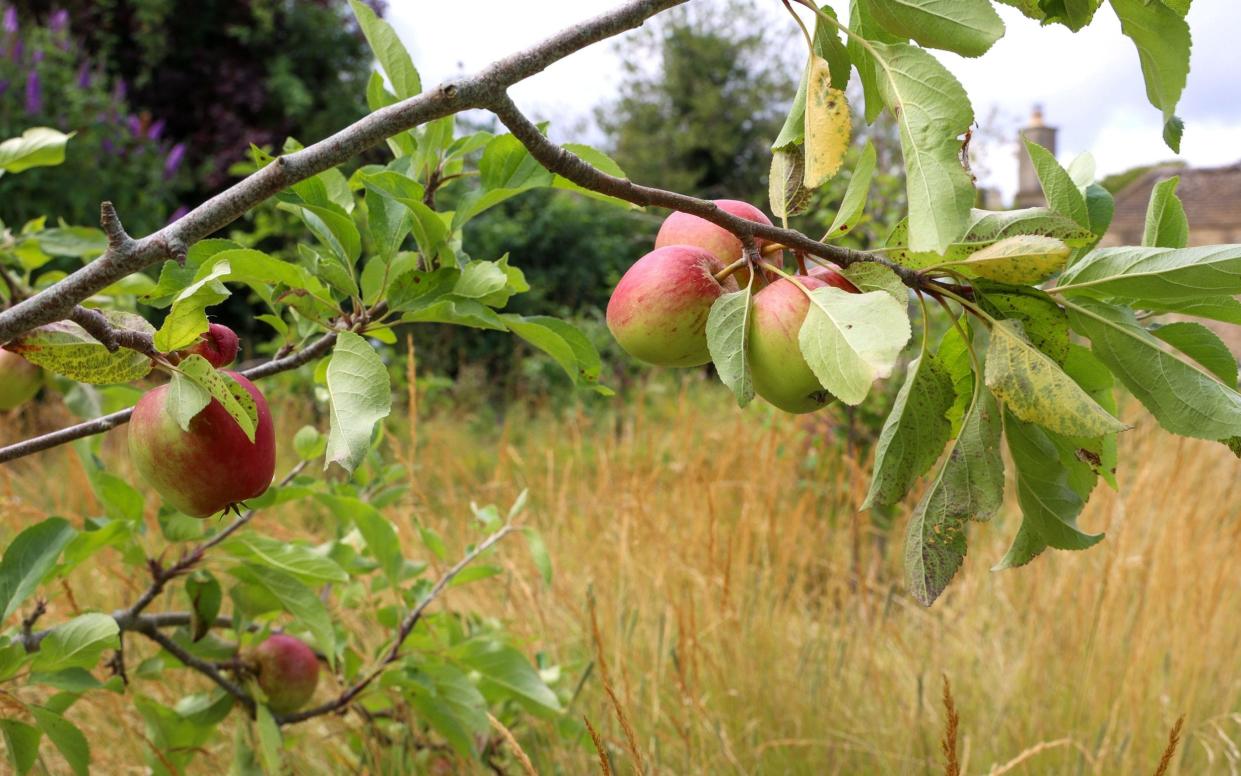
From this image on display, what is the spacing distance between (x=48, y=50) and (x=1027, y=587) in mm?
4768

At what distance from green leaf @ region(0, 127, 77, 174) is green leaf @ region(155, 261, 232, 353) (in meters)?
0.51

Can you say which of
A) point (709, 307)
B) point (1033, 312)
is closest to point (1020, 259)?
point (1033, 312)

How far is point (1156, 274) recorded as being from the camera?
17.0 inches

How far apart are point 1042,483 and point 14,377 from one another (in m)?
0.79

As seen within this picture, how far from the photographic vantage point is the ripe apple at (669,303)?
49 cm

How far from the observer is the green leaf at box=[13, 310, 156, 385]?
471 mm

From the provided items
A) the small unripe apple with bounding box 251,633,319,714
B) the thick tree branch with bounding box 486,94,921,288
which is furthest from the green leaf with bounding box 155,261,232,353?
the small unripe apple with bounding box 251,633,319,714

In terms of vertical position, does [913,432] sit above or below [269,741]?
above

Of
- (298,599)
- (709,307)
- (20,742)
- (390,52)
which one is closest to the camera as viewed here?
(709,307)

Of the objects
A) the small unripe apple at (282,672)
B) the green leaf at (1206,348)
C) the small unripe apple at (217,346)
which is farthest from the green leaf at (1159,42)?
the small unripe apple at (282,672)

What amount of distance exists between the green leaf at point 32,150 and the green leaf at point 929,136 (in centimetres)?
73

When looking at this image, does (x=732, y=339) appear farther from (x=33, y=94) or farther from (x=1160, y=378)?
(x=33, y=94)

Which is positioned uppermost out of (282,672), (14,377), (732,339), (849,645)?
(732,339)

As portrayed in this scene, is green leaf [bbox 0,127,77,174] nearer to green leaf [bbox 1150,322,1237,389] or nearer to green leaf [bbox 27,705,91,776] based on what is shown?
green leaf [bbox 27,705,91,776]
